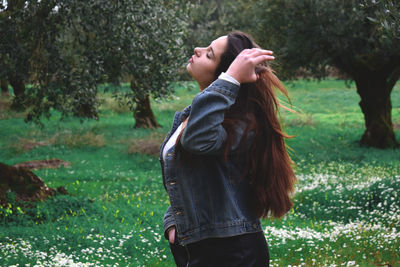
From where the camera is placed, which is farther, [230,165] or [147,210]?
[147,210]

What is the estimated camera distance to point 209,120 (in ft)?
8.46

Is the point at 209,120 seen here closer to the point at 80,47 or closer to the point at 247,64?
the point at 247,64

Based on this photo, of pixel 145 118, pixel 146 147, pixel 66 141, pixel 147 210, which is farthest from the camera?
pixel 145 118

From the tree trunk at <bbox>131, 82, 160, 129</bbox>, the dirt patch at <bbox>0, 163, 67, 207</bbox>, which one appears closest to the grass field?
the dirt patch at <bbox>0, 163, 67, 207</bbox>

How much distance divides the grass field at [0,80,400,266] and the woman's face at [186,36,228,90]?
76cm

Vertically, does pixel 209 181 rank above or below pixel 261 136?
below

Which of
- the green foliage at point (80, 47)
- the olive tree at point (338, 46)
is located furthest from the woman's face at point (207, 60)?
the olive tree at point (338, 46)

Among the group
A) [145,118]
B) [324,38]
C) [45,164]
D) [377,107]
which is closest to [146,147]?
[45,164]

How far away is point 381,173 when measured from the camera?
45.8 feet

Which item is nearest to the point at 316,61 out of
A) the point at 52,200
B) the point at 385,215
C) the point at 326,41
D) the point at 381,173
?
the point at 326,41

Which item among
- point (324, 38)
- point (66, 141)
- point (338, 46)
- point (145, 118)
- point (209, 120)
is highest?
point (324, 38)

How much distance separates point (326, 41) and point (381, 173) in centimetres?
569

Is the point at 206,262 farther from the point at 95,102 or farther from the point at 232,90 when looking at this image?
the point at 95,102

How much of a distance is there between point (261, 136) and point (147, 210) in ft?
22.1
